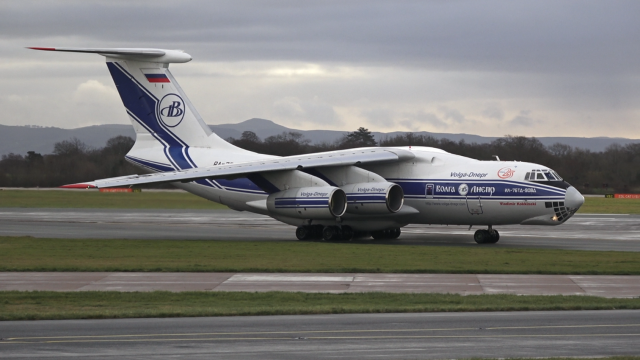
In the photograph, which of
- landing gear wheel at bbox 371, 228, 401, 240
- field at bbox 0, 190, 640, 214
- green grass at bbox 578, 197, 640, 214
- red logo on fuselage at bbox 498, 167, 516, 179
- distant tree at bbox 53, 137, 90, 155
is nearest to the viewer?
red logo on fuselage at bbox 498, 167, 516, 179

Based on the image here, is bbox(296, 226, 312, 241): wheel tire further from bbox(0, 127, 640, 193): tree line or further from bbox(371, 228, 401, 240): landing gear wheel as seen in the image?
bbox(0, 127, 640, 193): tree line

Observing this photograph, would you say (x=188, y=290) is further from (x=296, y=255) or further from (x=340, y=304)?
(x=296, y=255)

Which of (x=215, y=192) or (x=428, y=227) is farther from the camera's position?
(x=428, y=227)

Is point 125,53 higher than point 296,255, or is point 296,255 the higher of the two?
point 125,53

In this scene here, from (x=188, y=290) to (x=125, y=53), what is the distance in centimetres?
1644

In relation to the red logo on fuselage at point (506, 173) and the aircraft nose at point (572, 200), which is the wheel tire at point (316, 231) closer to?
the red logo on fuselage at point (506, 173)

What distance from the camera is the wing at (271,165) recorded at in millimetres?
27156

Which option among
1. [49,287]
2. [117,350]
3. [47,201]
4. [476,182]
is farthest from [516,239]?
[47,201]

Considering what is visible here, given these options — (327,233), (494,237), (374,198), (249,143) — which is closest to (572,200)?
(494,237)

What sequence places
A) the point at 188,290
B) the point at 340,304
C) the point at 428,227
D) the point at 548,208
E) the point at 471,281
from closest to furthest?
the point at 340,304 → the point at 188,290 → the point at 471,281 → the point at 548,208 → the point at 428,227

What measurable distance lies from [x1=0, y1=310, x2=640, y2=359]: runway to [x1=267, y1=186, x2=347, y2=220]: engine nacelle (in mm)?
14604

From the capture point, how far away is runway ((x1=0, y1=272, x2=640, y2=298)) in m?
15.9

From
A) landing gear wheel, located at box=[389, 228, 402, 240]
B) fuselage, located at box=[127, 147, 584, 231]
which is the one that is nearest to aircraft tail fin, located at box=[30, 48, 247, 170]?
fuselage, located at box=[127, 147, 584, 231]

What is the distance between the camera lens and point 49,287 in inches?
632
